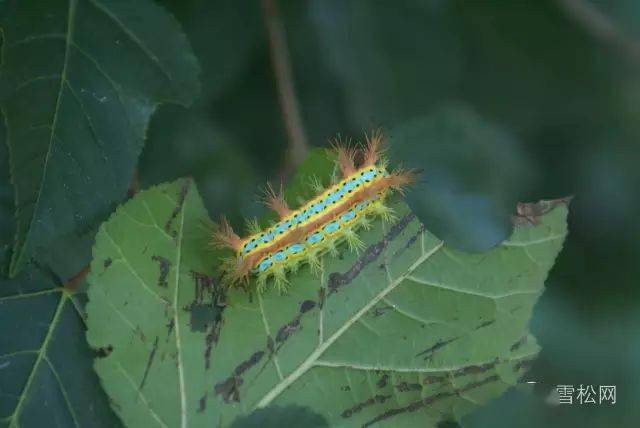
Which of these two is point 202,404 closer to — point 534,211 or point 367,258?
point 367,258

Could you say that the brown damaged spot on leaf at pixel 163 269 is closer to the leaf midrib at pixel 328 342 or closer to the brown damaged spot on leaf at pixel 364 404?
the leaf midrib at pixel 328 342

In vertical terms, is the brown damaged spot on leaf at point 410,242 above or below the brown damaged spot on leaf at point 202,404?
above

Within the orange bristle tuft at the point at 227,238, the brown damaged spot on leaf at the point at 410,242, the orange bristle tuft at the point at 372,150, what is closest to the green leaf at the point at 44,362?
the orange bristle tuft at the point at 227,238

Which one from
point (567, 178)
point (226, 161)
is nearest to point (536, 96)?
point (567, 178)

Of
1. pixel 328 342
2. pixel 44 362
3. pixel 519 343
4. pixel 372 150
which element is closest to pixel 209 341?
pixel 328 342

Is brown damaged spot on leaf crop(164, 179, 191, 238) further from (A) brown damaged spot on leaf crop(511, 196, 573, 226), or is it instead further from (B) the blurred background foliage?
(A) brown damaged spot on leaf crop(511, 196, 573, 226)

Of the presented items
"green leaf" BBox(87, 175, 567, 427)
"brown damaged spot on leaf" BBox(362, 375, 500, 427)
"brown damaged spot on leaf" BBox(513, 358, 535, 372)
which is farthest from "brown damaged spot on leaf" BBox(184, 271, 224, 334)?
"brown damaged spot on leaf" BBox(513, 358, 535, 372)

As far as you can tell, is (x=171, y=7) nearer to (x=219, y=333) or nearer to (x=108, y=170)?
(x=108, y=170)
